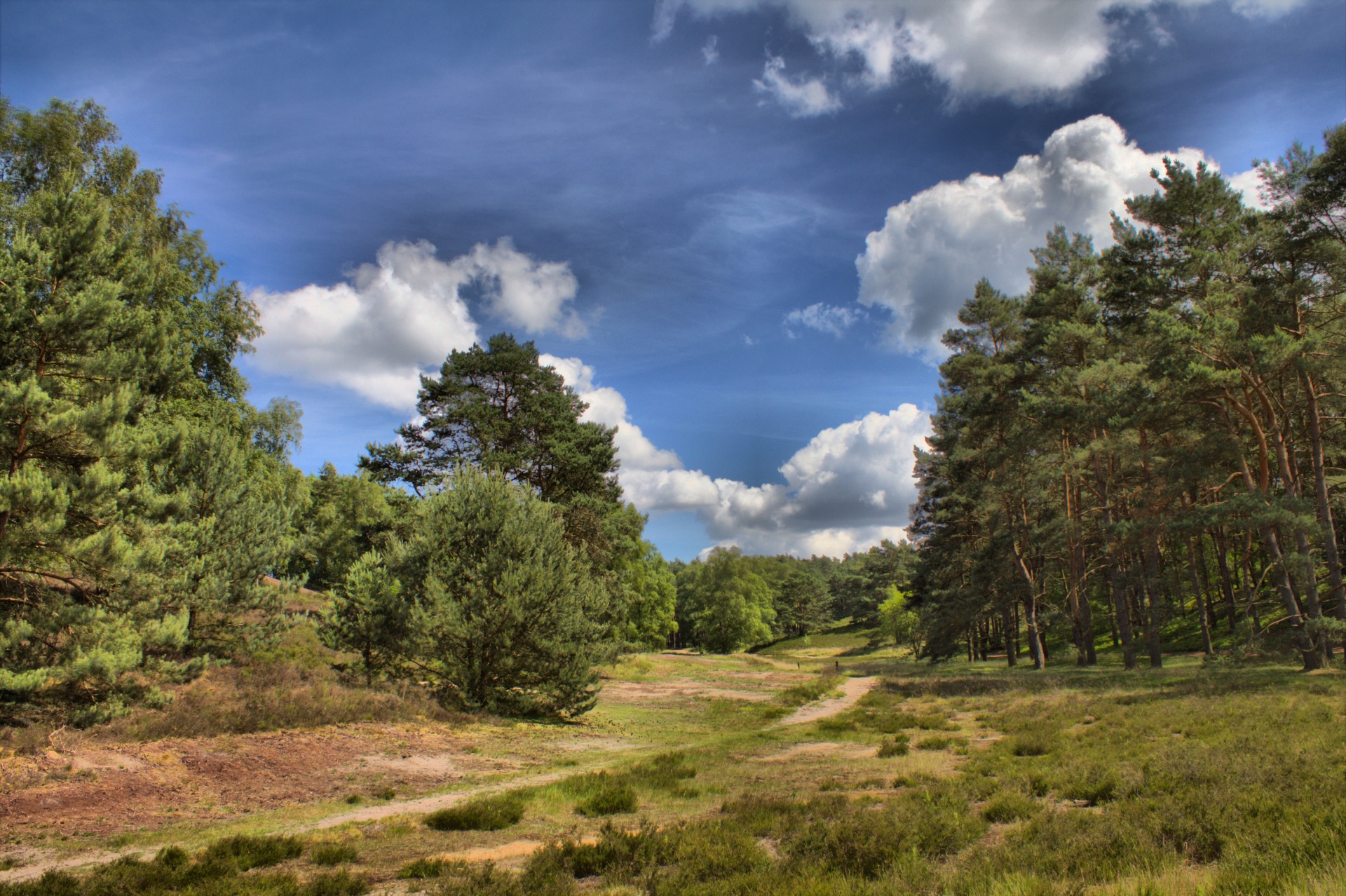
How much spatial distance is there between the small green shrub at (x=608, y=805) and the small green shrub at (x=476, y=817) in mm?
946

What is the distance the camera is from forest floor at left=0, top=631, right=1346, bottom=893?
7402mm

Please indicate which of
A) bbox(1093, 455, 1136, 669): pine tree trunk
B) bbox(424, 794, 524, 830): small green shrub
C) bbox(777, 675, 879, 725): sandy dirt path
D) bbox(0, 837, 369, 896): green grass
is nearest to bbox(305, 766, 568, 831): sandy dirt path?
bbox(424, 794, 524, 830): small green shrub

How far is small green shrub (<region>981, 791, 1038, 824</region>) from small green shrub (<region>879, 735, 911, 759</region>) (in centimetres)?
532

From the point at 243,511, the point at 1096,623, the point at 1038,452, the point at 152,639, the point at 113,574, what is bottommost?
the point at 1096,623

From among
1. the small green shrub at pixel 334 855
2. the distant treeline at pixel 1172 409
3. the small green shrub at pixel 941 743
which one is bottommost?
the small green shrub at pixel 941 743

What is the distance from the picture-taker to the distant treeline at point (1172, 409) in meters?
19.8

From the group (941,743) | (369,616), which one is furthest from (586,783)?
(369,616)

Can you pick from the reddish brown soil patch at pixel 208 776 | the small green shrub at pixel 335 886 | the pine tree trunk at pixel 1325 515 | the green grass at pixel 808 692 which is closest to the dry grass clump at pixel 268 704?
the reddish brown soil patch at pixel 208 776

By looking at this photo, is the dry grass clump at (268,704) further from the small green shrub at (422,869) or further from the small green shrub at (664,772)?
the small green shrub at (422,869)

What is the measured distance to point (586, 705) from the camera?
20.3 metres

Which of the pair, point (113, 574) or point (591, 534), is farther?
point (591, 534)

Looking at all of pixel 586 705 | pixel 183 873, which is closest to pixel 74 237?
pixel 183 873

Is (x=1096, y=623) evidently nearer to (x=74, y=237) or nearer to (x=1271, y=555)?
(x=1271, y=555)

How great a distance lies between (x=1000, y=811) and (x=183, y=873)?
30.0ft
